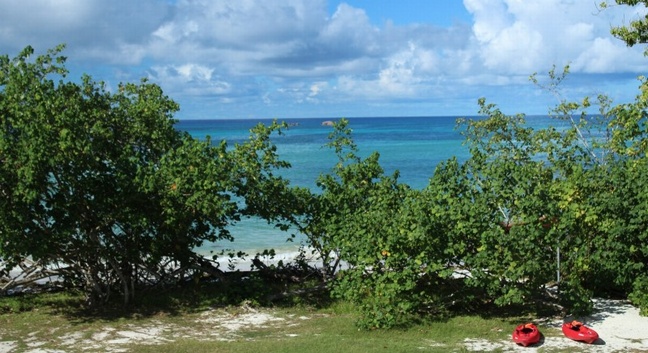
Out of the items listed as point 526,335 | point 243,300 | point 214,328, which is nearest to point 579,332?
point 526,335

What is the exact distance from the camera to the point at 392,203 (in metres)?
10.4

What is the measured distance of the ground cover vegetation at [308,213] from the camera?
9031 millimetres

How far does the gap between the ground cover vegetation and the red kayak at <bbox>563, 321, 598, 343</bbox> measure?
1.97 feet

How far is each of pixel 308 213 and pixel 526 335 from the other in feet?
13.3

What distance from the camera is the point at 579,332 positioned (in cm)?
825

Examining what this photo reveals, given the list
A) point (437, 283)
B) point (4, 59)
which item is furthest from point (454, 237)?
point (4, 59)

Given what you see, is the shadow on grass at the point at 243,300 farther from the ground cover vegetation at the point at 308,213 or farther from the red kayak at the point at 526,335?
the red kayak at the point at 526,335

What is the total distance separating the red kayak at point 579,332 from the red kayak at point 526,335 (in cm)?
41

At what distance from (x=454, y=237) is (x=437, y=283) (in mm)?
833

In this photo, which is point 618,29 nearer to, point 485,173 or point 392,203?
point 485,173

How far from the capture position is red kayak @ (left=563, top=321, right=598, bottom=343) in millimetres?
8180

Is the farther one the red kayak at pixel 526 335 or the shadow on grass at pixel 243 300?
the shadow on grass at pixel 243 300

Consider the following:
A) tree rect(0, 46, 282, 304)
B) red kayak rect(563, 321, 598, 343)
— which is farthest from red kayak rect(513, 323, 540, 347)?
tree rect(0, 46, 282, 304)

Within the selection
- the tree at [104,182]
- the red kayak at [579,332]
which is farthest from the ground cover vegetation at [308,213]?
the red kayak at [579,332]
